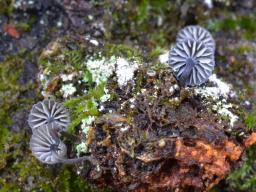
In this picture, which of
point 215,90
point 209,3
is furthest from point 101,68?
point 209,3

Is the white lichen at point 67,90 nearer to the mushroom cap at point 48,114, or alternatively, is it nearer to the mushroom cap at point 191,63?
the mushroom cap at point 48,114

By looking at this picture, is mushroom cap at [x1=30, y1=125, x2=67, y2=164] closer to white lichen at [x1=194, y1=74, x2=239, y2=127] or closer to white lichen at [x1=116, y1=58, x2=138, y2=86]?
white lichen at [x1=116, y1=58, x2=138, y2=86]

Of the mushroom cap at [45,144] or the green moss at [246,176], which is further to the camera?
the green moss at [246,176]

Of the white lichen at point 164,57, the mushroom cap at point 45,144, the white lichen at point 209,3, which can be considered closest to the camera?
the mushroom cap at point 45,144

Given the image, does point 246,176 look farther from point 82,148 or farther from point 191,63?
point 82,148

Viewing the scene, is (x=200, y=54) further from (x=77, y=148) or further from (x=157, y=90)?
(x=77, y=148)

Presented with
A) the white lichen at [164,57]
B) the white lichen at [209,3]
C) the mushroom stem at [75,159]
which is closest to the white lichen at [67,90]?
the mushroom stem at [75,159]

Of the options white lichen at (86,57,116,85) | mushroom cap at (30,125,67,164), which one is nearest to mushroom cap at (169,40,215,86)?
white lichen at (86,57,116,85)

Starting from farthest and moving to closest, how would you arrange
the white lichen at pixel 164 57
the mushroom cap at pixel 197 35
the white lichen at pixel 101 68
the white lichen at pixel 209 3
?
1. the white lichen at pixel 209 3
2. the mushroom cap at pixel 197 35
3. the white lichen at pixel 164 57
4. the white lichen at pixel 101 68
